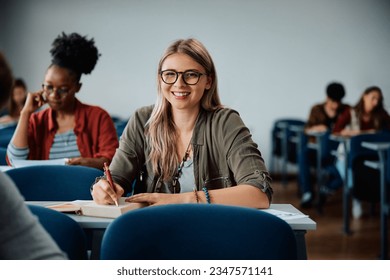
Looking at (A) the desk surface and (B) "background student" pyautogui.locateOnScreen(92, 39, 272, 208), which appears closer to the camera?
(A) the desk surface

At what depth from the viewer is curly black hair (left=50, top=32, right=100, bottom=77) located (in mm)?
2807

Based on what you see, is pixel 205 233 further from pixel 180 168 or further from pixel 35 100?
pixel 35 100

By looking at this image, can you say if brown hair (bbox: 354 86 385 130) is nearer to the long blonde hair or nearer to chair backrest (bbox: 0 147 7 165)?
chair backrest (bbox: 0 147 7 165)

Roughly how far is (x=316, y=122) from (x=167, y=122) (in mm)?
3701

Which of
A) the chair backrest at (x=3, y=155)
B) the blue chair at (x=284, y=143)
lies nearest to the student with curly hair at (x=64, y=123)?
the chair backrest at (x=3, y=155)

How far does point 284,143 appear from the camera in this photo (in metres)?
6.68

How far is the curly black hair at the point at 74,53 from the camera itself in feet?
9.21

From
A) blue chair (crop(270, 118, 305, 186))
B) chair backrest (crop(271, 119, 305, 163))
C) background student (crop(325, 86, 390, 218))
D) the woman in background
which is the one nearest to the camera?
the woman in background

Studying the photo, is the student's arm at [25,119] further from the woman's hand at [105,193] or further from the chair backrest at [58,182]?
the woman's hand at [105,193]

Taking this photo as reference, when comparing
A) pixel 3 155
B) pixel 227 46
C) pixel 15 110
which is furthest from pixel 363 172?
pixel 227 46

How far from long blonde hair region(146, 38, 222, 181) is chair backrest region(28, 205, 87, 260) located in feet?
2.12

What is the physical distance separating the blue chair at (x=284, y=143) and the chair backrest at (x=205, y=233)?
17.0 ft

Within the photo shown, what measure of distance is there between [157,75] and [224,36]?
5.35 meters

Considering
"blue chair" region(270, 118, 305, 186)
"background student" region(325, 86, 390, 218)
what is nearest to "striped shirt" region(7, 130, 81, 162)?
"background student" region(325, 86, 390, 218)
